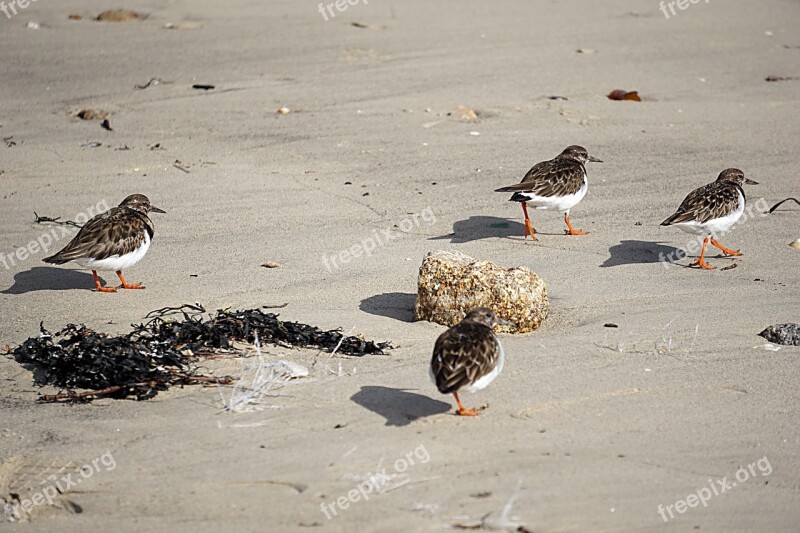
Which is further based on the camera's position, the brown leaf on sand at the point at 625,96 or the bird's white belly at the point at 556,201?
the brown leaf on sand at the point at 625,96

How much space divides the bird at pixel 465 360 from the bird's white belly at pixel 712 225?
3.03 metres

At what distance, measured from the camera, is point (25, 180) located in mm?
9273

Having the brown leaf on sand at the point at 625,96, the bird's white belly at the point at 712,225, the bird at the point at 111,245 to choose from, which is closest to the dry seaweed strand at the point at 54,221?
the bird at the point at 111,245

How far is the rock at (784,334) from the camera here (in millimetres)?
6086

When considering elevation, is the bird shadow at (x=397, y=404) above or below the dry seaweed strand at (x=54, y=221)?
below

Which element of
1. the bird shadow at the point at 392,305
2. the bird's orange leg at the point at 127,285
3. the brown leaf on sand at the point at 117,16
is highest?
the brown leaf on sand at the point at 117,16

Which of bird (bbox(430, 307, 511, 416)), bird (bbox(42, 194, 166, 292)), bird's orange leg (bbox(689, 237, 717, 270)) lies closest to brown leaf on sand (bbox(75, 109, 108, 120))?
bird (bbox(42, 194, 166, 292))

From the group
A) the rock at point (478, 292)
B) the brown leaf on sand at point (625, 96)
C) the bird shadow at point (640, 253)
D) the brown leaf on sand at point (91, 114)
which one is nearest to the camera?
the rock at point (478, 292)

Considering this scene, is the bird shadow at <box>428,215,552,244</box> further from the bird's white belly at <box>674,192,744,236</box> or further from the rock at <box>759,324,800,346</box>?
the rock at <box>759,324,800,346</box>

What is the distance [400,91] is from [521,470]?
24.2 feet

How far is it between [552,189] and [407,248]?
4.42 feet

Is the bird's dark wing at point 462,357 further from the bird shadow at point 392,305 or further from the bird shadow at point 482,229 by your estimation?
the bird shadow at point 482,229

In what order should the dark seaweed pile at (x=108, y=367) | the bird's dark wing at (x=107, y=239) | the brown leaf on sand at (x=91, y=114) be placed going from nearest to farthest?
the dark seaweed pile at (x=108, y=367) < the bird's dark wing at (x=107, y=239) < the brown leaf on sand at (x=91, y=114)

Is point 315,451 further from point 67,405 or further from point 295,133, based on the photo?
point 295,133
